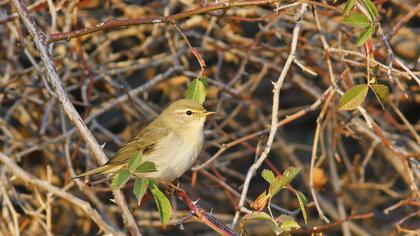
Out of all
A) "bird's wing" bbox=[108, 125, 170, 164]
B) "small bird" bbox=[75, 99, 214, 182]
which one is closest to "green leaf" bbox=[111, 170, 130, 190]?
"small bird" bbox=[75, 99, 214, 182]

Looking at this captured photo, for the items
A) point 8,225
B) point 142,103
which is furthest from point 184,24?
point 8,225

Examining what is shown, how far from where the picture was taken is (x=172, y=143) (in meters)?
4.29

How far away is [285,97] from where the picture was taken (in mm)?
6574

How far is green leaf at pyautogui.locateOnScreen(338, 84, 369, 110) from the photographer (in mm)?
2912

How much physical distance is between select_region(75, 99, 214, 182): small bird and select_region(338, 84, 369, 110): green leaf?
1.33 metres

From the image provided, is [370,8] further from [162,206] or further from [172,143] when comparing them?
[172,143]

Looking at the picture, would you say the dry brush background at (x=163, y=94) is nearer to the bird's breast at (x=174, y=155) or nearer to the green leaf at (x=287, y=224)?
the bird's breast at (x=174, y=155)

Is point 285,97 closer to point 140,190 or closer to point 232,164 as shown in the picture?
point 232,164

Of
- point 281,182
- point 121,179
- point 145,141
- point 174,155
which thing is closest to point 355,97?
point 281,182

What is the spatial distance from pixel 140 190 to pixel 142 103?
299 centimetres

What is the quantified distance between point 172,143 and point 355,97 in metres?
1.61

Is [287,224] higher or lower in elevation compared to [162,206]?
lower

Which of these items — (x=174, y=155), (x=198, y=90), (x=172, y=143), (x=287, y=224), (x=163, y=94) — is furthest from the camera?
(x=163, y=94)

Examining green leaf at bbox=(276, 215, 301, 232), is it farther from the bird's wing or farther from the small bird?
the bird's wing
